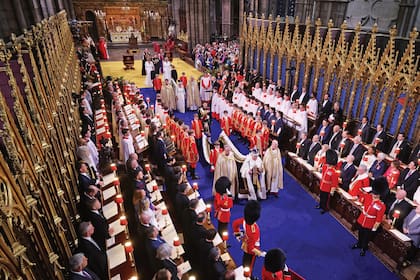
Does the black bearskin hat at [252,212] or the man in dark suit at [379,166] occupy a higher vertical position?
the black bearskin hat at [252,212]

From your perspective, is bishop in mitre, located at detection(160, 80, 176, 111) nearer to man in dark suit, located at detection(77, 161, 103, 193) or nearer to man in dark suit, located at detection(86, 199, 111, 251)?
man in dark suit, located at detection(77, 161, 103, 193)

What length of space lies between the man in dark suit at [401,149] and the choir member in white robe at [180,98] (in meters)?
10.5

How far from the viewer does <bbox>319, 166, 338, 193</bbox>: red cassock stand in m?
7.52

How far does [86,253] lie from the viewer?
4.45m

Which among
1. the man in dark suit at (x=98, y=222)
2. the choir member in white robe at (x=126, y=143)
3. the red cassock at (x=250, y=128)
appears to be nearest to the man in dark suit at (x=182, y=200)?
the man in dark suit at (x=98, y=222)

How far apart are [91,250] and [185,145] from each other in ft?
18.4

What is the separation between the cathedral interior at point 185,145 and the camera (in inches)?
151

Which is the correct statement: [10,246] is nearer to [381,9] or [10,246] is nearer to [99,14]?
[381,9]

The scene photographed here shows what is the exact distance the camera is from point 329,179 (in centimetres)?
759

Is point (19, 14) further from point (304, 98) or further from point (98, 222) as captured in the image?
point (304, 98)

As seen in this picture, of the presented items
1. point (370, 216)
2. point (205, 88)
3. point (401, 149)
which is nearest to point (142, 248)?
point (370, 216)

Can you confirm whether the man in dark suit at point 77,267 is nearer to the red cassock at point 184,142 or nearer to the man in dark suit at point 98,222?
the man in dark suit at point 98,222

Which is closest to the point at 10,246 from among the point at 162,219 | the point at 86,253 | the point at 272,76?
the point at 86,253

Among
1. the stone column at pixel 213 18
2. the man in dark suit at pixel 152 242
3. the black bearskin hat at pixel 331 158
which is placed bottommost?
the black bearskin hat at pixel 331 158
